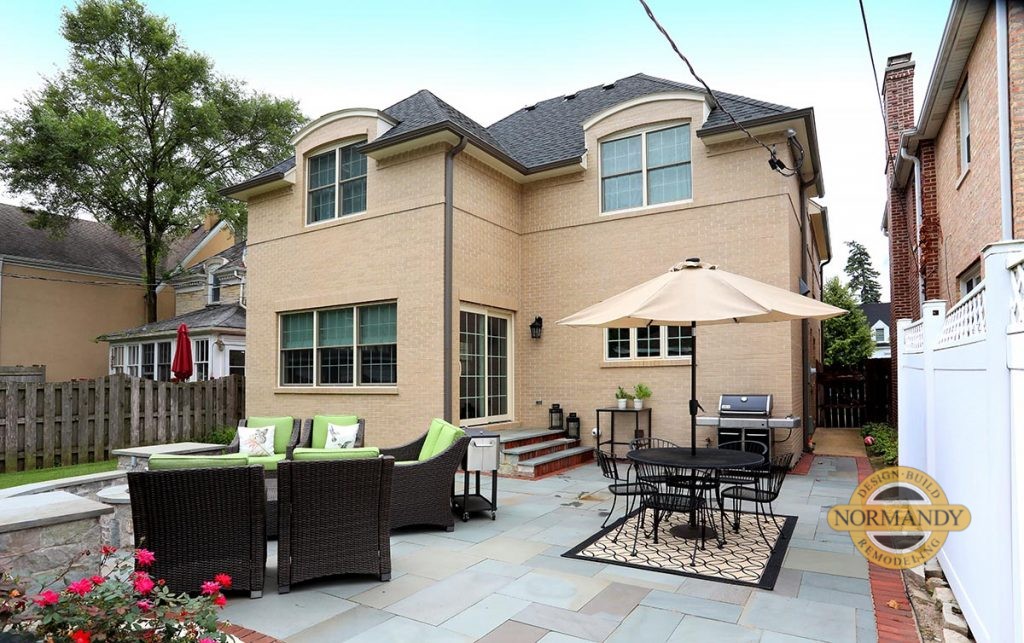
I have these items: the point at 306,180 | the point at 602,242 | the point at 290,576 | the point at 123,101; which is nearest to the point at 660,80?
the point at 602,242

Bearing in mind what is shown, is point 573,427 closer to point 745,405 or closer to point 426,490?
point 745,405

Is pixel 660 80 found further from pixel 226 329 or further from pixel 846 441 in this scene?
pixel 226 329

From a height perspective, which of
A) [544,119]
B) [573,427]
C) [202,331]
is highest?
[544,119]

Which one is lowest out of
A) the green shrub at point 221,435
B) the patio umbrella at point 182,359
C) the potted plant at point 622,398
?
the green shrub at point 221,435

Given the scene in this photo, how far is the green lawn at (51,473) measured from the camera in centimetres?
921

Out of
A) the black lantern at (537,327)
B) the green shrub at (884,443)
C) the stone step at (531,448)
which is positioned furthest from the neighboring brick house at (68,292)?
the green shrub at (884,443)

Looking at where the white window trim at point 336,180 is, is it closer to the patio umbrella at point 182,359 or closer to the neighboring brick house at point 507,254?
the neighboring brick house at point 507,254

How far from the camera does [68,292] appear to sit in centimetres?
2106

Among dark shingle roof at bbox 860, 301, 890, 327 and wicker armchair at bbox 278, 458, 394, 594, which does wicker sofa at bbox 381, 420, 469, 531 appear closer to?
wicker armchair at bbox 278, 458, 394, 594

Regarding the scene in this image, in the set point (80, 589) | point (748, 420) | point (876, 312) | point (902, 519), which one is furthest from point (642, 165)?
point (876, 312)

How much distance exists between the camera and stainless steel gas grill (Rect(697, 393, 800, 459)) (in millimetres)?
8898

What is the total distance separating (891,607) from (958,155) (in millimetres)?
7733

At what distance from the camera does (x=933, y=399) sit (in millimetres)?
5051

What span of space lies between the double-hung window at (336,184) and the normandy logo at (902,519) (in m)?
8.95
